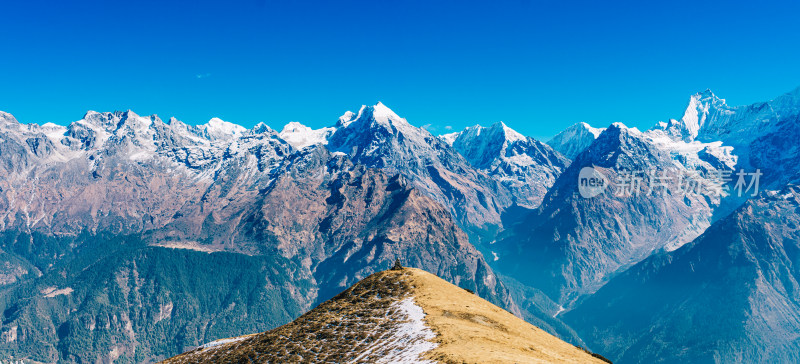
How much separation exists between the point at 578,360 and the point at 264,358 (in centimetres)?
3830

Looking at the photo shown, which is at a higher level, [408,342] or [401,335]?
[401,335]

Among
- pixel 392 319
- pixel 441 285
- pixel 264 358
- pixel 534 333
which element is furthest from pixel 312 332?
pixel 534 333

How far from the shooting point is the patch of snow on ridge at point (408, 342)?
2154 inches

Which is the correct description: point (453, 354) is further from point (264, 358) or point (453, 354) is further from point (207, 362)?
point (207, 362)

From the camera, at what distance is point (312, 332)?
220ft

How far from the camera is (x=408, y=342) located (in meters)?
58.2

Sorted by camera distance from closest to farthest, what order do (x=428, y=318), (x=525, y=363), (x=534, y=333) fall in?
(x=525, y=363)
(x=428, y=318)
(x=534, y=333)

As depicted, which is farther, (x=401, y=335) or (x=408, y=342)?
(x=401, y=335)

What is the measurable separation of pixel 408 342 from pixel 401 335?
2509mm

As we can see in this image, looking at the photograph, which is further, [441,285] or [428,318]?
[441,285]

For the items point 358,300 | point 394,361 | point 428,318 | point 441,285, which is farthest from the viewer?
point 441,285

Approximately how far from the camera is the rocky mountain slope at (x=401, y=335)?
54.8 m

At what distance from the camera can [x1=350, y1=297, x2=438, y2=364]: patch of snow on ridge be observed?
54.7m

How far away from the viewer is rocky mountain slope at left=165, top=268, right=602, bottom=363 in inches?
2157
